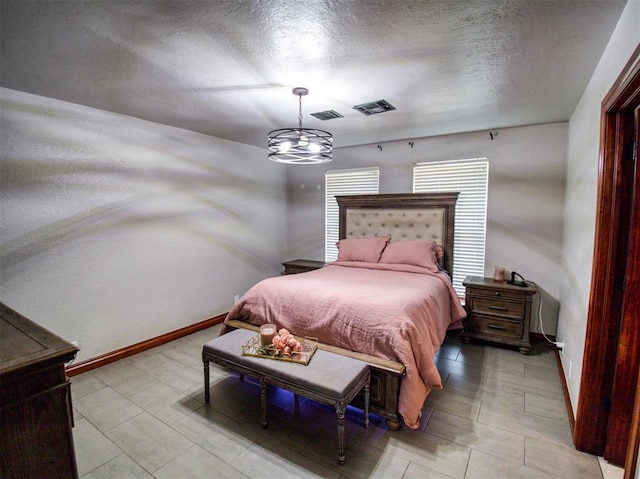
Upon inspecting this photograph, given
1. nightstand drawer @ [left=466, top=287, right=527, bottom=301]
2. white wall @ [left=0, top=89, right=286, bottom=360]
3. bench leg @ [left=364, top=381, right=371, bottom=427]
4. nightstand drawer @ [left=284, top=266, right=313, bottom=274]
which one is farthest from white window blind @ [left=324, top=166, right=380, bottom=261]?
bench leg @ [left=364, top=381, right=371, bottom=427]

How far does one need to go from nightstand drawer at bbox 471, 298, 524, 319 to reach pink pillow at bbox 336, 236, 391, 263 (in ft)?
3.97

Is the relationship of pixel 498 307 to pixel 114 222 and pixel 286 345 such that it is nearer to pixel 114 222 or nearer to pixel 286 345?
pixel 286 345

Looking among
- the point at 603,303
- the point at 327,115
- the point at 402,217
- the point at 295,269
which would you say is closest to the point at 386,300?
the point at 603,303

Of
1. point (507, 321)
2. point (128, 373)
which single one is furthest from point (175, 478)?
point (507, 321)

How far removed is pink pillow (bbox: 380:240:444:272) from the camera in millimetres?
3643

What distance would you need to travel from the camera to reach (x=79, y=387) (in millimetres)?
2652

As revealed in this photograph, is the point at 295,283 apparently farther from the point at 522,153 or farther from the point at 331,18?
the point at 522,153

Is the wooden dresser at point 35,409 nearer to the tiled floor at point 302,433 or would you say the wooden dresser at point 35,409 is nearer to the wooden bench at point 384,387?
the tiled floor at point 302,433

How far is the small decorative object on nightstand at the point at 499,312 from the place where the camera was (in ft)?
10.6

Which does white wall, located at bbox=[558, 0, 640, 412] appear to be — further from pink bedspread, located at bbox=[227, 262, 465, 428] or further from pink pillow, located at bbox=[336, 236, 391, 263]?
pink pillow, located at bbox=[336, 236, 391, 263]

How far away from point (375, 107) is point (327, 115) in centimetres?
50

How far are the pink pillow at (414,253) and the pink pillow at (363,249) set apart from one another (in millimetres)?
100

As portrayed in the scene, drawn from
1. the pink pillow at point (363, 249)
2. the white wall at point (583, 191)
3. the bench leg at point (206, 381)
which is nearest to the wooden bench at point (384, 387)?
the bench leg at point (206, 381)

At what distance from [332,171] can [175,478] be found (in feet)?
13.3
